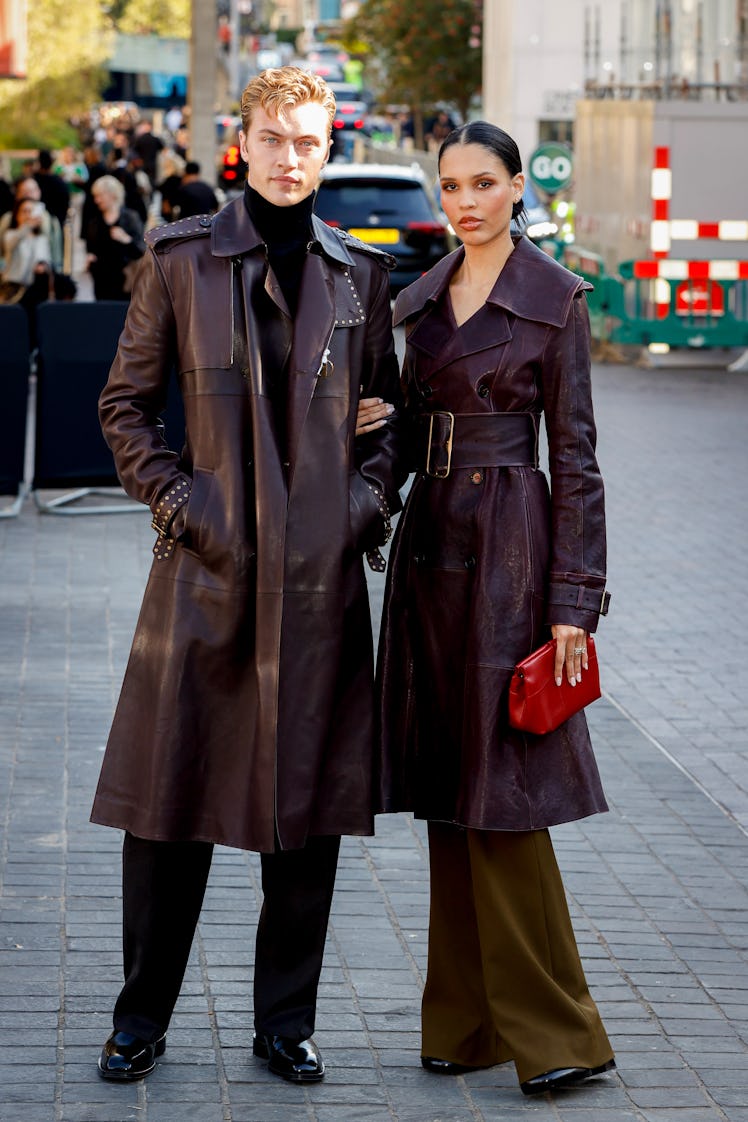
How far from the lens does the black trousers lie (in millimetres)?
4227

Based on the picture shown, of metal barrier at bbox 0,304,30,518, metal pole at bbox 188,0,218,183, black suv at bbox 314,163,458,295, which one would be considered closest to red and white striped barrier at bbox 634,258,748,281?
black suv at bbox 314,163,458,295

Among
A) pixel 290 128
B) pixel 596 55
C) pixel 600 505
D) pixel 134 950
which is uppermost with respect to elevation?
pixel 596 55

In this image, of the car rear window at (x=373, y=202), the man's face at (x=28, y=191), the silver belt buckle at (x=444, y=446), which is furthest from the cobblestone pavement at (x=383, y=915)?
the car rear window at (x=373, y=202)

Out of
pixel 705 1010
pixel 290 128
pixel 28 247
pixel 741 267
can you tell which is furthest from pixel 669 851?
pixel 741 267

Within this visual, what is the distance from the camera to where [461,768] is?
4203mm

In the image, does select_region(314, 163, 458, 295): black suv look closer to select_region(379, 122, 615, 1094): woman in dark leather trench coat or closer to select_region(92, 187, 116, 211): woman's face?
select_region(92, 187, 116, 211): woman's face

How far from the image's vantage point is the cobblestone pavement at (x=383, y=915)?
4.21 m

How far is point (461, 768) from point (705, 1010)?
3.33ft

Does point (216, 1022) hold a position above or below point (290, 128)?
below

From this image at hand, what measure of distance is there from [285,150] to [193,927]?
1588 millimetres

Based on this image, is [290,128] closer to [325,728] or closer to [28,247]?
[325,728]

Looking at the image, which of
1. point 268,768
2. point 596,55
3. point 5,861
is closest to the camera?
point 268,768

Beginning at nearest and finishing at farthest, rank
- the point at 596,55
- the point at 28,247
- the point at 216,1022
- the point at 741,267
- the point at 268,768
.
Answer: the point at 268,768
the point at 216,1022
the point at 28,247
the point at 741,267
the point at 596,55

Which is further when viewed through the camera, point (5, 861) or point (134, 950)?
point (5, 861)
